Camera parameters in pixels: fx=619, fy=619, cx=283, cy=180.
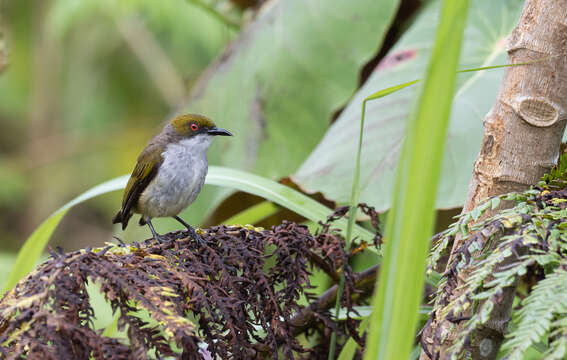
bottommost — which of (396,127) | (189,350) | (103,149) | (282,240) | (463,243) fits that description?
(103,149)

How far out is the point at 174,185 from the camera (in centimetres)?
234

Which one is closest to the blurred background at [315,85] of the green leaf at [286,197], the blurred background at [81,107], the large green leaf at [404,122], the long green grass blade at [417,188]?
the large green leaf at [404,122]

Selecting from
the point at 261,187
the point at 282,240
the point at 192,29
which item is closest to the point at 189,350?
the point at 282,240

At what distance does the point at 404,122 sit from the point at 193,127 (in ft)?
2.85

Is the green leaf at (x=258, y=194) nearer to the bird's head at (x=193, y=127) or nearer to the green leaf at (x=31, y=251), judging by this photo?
the green leaf at (x=31, y=251)

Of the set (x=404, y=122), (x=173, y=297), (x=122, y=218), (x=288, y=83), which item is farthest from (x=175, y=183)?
(x=173, y=297)

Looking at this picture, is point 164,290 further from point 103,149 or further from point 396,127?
point 103,149

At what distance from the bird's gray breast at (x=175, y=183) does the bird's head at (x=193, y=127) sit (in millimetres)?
126

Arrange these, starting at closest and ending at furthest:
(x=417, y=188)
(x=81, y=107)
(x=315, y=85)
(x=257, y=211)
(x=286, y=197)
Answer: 1. (x=417, y=188)
2. (x=286, y=197)
3. (x=257, y=211)
4. (x=315, y=85)
5. (x=81, y=107)

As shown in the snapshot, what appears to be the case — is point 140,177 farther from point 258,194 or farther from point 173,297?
point 173,297

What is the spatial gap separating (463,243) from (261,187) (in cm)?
78

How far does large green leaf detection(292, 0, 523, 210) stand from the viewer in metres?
2.22

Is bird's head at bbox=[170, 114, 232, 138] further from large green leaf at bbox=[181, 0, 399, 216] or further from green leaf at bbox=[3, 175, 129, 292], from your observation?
green leaf at bbox=[3, 175, 129, 292]

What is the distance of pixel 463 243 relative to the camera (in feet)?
3.91
